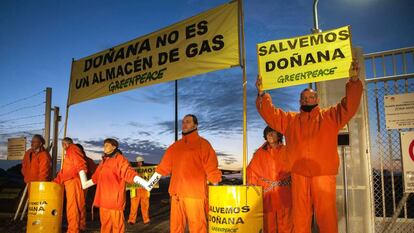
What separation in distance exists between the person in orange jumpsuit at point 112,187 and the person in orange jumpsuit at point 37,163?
9.58ft

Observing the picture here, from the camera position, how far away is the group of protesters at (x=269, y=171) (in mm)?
4480

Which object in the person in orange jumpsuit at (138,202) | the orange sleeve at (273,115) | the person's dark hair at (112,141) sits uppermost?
the orange sleeve at (273,115)

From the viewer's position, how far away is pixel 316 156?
176 inches

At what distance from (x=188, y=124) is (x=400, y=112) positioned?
3048 millimetres

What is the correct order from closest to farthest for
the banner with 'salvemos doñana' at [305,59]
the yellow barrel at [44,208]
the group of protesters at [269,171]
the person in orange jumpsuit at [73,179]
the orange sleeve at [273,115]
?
the group of protesters at [269,171], the orange sleeve at [273,115], the banner with 'salvemos doñana' at [305,59], the yellow barrel at [44,208], the person in orange jumpsuit at [73,179]

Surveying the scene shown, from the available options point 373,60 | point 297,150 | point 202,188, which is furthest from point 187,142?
point 373,60

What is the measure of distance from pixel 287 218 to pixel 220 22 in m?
3.30

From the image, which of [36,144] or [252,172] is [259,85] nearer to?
[252,172]

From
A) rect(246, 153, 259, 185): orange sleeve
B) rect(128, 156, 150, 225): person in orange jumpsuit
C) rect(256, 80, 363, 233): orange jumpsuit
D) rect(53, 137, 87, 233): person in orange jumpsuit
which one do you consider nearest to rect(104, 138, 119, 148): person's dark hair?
rect(53, 137, 87, 233): person in orange jumpsuit

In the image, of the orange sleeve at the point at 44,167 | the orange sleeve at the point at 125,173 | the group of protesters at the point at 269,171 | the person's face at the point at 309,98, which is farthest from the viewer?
the orange sleeve at the point at 44,167

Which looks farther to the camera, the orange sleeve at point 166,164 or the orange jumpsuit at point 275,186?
the orange jumpsuit at point 275,186

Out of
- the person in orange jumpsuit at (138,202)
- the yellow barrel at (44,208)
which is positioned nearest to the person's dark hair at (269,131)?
the yellow barrel at (44,208)

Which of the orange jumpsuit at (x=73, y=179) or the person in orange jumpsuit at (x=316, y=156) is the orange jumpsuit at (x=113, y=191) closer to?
the orange jumpsuit at (x=73, y=179)

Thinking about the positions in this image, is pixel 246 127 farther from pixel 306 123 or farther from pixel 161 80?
pixel 161 80
